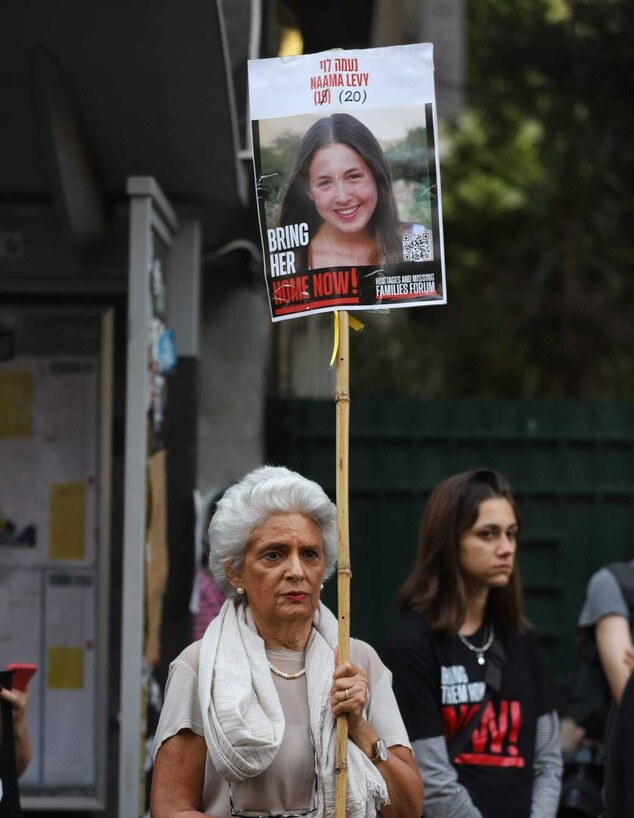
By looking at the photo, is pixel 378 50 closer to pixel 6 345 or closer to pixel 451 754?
pixel 451 754

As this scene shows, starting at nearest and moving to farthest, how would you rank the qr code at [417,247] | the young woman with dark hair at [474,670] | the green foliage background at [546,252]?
1. the qr code at [417,247]
2. the young woman with dark hair at [474,670]
3. the green foliage background at [546,252]

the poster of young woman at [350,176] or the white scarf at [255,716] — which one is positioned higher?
the poster of young woman at [350,176]

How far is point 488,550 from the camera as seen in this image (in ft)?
14.2

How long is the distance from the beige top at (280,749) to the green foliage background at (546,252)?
12696mm

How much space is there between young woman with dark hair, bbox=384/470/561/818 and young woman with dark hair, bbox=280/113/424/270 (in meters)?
1.32

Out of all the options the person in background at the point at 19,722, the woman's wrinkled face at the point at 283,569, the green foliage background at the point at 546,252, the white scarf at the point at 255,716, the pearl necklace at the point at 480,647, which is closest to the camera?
the white scarf at the point at 255,716

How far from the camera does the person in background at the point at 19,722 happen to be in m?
3.63

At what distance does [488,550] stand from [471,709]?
510 mm

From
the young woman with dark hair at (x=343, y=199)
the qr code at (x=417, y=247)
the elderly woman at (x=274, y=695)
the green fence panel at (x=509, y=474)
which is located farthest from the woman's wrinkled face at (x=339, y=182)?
the green fence panel at (x=509, y=474)

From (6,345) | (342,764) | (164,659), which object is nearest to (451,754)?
(342,764)

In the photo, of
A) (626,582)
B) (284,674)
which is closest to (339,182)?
(284,674)

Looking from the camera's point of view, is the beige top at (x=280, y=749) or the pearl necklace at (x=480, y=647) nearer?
the beige top at (x=280, y=749)

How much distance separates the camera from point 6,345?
552 centimetres

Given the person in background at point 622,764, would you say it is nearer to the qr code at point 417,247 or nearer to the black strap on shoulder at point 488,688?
the black strap on shoulder at point 488,688
